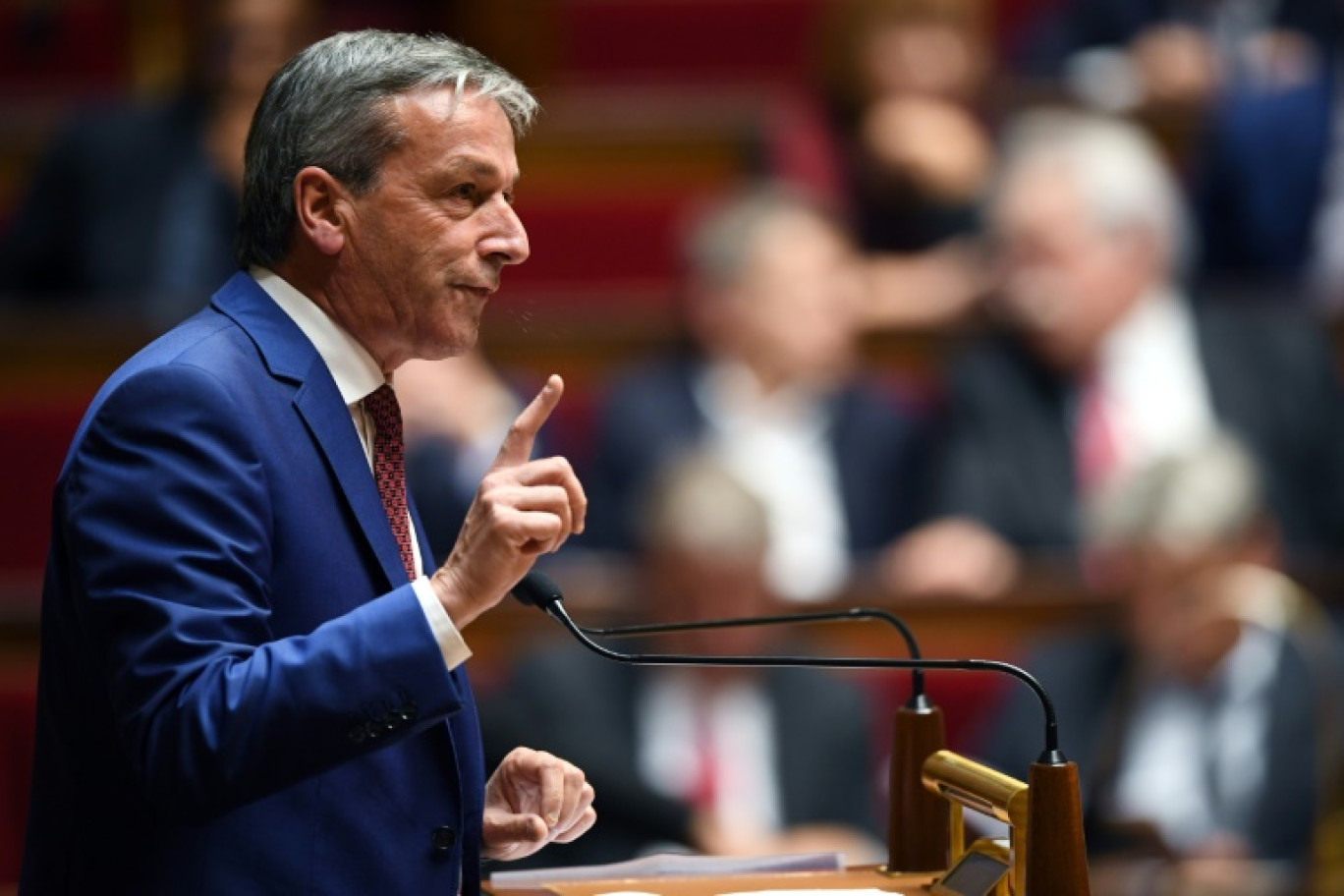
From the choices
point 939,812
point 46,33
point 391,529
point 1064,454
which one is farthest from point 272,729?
point 46,33

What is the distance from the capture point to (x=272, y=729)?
1.04m

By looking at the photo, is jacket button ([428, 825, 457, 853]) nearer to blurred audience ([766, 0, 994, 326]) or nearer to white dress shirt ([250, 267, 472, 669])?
white dress shirt ([250, 267, 472, 669])

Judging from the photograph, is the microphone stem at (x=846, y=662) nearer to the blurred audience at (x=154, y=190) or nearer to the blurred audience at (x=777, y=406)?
the blurred audience at (x=777, y=406)

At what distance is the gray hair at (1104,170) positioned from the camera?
10.6ft

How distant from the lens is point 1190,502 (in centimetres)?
267

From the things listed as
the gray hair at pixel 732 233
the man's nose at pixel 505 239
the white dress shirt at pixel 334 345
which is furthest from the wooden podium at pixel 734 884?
the gray hair at pixel 732 233

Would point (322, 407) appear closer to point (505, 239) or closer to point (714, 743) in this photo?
point (505, 239)

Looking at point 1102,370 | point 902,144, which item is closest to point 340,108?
point 1102,370

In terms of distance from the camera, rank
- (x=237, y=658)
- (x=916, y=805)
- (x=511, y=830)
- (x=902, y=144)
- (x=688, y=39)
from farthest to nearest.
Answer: (x=688, y=39)
(x=902, y=144)
(x=916, y=805)
(x=511, y=830)
(x=237, y=658)

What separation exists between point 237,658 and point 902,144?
8.41 ft

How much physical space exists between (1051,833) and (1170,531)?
5.11ft

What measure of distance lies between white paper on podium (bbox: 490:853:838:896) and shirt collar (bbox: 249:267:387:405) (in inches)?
12.5

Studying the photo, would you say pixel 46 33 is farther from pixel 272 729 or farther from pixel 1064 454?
pixel 272 729

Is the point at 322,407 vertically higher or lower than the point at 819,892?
higher
